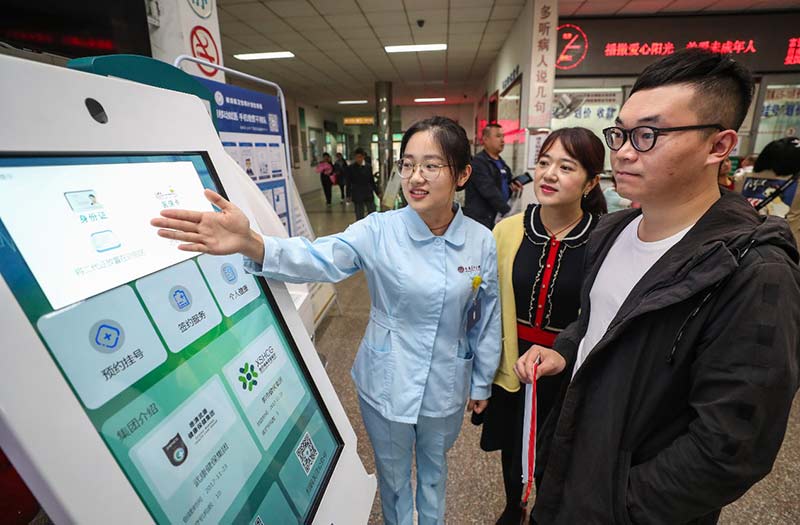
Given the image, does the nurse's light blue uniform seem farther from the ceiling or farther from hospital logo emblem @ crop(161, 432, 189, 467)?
the ceiling

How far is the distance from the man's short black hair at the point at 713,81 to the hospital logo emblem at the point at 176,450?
3.30ft

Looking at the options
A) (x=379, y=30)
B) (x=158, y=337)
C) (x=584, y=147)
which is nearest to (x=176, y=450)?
(x=158, y=337)

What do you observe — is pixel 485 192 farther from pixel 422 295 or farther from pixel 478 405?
pixel 422 295

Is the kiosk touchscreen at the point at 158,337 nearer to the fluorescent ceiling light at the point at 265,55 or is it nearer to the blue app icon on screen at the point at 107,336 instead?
the blue app icon on screen at the point at 107,336

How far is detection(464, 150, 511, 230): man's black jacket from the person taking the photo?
3.53 meters

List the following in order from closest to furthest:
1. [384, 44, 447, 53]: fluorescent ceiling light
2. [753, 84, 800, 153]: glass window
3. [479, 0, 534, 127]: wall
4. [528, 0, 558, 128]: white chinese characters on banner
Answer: [528, 0, 558, 128]: white chinese characters on banner
[479, 0, 534, 127]: wall
[753, 84, 800, 153]: glass window
[384, 44, 447, 53]: fluorescent ceiling light

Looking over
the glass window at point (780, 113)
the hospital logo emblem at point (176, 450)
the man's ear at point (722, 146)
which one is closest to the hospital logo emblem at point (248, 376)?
the hospital logo emblem at point (176, 450)

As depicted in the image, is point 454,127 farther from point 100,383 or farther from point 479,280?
point 100,383

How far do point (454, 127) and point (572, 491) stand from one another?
0.96 metres

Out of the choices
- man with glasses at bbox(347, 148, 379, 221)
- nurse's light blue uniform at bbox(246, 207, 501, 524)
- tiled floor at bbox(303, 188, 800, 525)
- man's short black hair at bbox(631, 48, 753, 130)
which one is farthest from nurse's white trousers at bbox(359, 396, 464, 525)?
man with glasses at bbox(347, 148, 379, 221)

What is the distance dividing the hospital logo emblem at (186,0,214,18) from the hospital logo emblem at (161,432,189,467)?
2.70 metres

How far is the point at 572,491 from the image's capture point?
897 millimetres

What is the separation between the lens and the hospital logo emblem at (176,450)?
47cm

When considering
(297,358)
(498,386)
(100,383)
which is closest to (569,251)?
(498,386)
